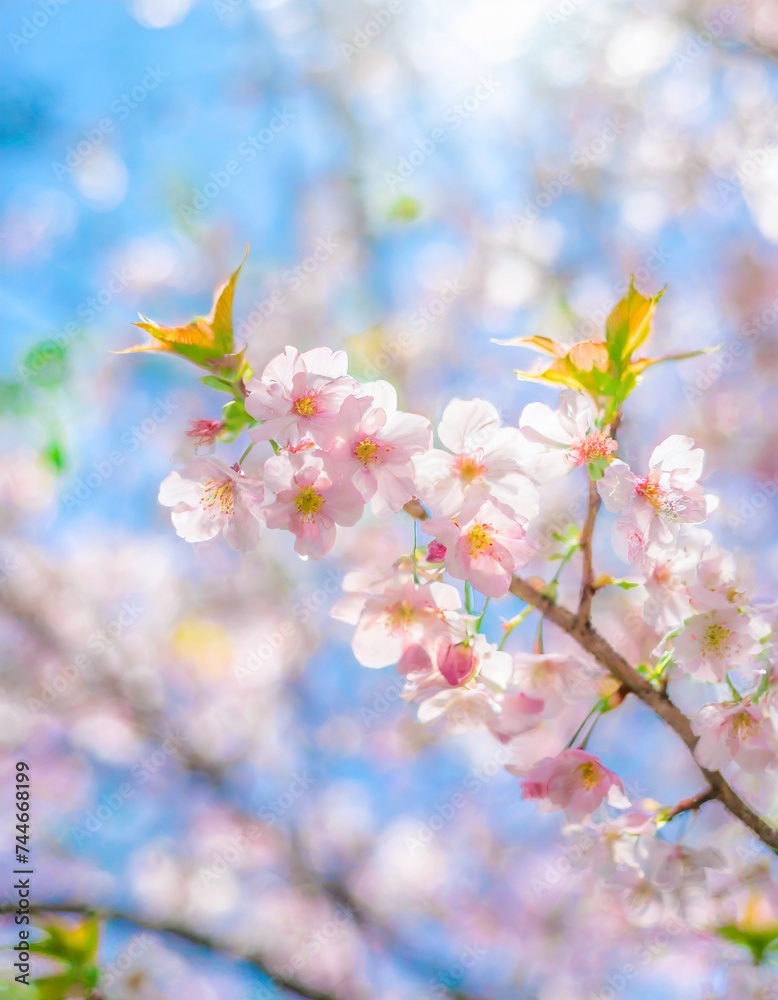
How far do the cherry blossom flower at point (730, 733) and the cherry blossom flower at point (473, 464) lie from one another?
0.46 m

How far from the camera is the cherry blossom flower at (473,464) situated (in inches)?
41.9

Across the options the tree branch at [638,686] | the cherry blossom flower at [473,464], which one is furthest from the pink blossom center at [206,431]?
the tree branch at [638,686]

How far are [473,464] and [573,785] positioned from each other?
65 cm

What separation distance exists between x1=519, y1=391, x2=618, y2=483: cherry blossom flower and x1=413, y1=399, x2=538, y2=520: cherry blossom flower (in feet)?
0.08

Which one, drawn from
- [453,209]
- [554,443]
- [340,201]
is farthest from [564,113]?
[554,443]

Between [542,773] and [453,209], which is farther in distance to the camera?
[453,209]

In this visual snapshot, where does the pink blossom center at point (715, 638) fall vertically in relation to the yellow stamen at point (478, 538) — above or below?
below

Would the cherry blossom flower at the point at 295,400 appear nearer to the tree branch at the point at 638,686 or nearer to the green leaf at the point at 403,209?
the tree branch at the point at 638,686

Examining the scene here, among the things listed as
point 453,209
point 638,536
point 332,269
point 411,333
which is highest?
point 453,209

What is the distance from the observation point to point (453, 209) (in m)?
5.99

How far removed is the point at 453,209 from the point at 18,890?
18.0 ft

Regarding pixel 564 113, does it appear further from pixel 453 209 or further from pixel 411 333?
pixel 411 333

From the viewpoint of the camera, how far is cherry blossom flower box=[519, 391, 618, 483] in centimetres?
109

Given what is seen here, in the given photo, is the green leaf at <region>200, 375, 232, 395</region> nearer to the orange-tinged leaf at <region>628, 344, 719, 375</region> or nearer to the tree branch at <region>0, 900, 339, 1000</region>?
the orange-tinged leaf at <region>628, 344, 719, 375</region>
